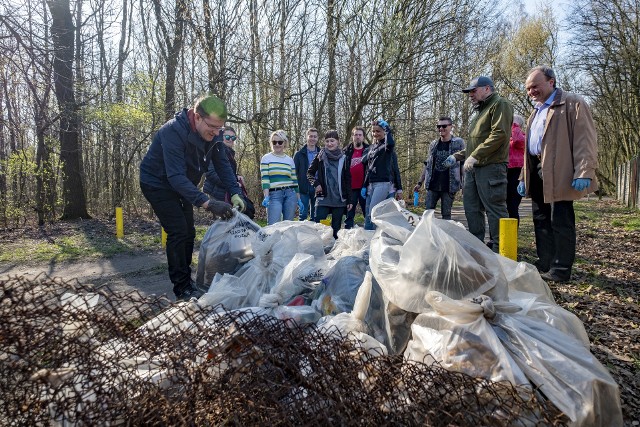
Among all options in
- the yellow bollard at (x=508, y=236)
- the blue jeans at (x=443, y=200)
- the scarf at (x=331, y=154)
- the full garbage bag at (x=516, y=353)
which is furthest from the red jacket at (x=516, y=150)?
the full garbage bag at (x=516, y=353)

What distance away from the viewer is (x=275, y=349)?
171cm

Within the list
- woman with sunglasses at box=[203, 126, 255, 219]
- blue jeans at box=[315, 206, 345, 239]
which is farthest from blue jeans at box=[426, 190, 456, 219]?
woman with sunglasses at box=[203, 126, 255, 219]

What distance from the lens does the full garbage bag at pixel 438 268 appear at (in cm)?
219

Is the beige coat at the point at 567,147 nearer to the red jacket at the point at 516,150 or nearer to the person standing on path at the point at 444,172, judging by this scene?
the red jacket at the point at 516,150

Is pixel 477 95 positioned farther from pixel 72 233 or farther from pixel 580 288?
pixel 72 233

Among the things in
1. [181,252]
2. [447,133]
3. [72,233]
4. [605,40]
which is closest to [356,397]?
[181,252]

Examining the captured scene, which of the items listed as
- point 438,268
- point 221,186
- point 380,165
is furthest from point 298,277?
point 380,165

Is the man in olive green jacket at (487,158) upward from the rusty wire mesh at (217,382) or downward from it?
upward

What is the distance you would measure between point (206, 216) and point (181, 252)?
8.84 meters

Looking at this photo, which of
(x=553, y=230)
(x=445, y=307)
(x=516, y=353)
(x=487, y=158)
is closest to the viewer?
(x=516, y=353)

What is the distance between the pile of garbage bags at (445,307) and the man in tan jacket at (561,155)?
4.54ft

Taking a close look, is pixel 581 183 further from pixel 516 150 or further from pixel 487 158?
pixel 516 150

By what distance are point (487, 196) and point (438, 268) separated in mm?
2888

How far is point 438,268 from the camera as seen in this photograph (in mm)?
2213
